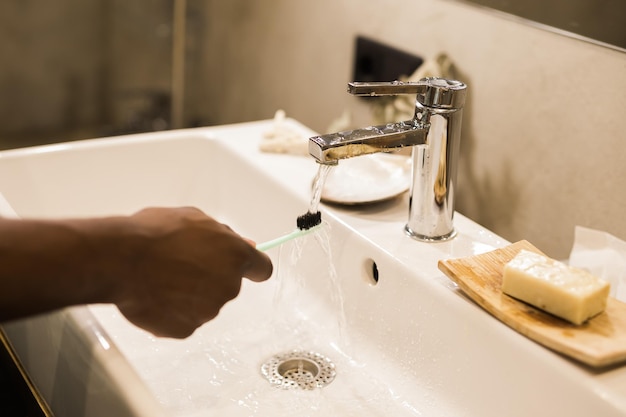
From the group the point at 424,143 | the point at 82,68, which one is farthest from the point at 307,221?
the point at 82,68

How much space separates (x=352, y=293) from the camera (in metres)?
0.84

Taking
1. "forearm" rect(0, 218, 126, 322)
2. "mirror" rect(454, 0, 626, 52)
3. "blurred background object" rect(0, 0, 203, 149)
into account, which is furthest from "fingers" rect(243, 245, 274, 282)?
"blurred background object" rect(0, 0, 203, 149)

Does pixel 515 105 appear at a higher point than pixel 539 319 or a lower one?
higher

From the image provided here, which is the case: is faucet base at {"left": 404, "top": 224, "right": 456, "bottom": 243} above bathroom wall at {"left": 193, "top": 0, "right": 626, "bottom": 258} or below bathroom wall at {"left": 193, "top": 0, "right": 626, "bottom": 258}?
below

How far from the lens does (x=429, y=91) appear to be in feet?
2.41

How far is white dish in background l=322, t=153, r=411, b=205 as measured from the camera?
878mm

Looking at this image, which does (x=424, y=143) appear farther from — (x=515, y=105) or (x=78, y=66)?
(x=78, y=66)

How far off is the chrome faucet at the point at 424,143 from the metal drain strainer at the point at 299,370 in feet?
0.58

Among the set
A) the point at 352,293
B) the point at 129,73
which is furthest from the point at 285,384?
the point at 129,73

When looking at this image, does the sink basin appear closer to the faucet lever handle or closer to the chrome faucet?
the chrome faucet

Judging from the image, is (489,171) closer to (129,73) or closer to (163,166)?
(163,166)

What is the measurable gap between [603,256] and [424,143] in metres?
0.24

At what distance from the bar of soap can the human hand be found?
25 centimetres

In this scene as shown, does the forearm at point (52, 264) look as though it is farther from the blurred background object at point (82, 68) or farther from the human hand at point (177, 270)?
the blurred background object at point (82, 68)
